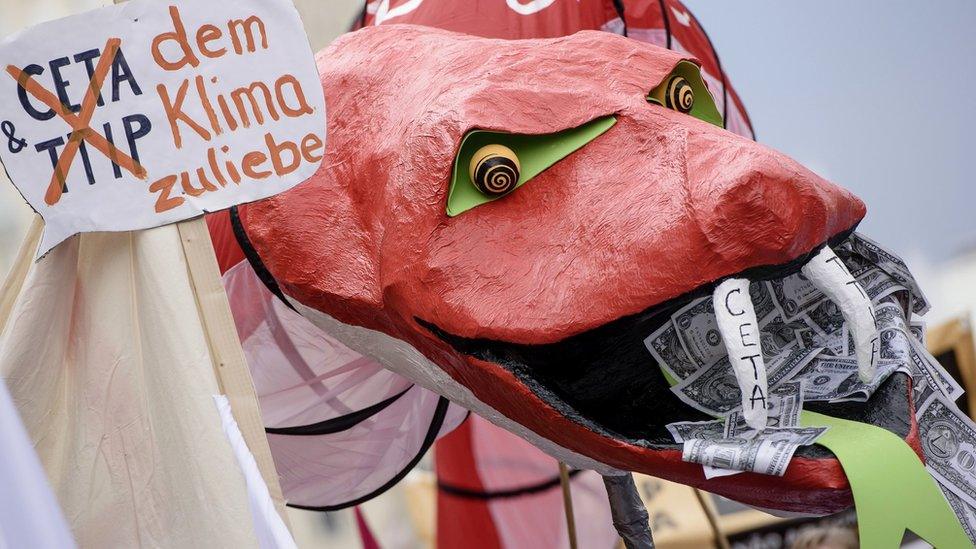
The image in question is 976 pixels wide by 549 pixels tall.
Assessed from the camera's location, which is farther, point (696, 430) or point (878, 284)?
point (878, 284)

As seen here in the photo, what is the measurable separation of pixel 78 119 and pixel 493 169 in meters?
0.42

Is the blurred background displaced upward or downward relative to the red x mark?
downward

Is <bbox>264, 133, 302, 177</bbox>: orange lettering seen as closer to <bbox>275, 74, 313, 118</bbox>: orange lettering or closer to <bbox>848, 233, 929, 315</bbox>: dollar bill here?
<bbox>275, 74, 313, 118</bbox>: orange lettering

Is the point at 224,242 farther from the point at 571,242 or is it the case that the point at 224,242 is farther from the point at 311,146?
the point at 571,242

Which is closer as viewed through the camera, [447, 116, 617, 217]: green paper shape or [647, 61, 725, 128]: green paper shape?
[447, 116, 617, 217]: green paper shape

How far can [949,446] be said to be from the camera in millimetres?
1322

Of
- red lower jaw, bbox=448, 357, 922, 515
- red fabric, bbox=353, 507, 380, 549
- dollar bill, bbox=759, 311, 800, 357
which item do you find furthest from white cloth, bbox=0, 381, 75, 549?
red fabric, bbox=353, 507, 380, 549

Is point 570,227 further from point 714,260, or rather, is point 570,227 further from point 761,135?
point 761,135

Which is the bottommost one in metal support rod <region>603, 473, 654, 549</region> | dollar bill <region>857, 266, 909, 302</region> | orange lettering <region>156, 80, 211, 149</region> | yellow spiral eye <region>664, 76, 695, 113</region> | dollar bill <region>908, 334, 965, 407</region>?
metal support rod <region>603, 473, 654, 549</region>

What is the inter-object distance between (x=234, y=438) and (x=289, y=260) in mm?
308

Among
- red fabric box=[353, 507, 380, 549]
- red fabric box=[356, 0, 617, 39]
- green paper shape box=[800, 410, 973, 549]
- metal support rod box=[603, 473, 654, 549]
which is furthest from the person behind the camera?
red fabric box=[353, 507, 380, 549]

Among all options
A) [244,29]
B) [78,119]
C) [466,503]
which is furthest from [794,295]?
[466,503]

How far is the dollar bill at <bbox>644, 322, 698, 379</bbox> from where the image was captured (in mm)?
1345

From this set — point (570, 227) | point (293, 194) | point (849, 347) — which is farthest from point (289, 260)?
point (849, 347)
